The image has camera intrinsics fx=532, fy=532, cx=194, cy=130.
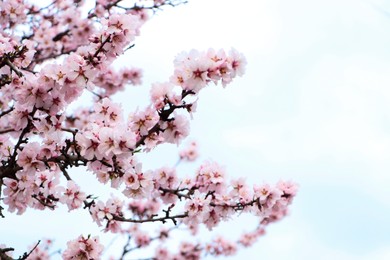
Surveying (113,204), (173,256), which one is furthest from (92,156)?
(173,256)

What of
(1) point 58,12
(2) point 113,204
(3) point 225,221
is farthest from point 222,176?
(1) point 58,12

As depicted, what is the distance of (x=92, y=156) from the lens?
156 inches

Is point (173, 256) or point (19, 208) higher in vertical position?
point (173, 256)

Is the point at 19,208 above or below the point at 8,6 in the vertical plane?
below

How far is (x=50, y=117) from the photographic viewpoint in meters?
4.29

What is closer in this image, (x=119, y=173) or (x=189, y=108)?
(x=189, y=108)

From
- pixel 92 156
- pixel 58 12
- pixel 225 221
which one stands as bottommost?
pixel 92 156

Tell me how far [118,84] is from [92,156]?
6.35 m

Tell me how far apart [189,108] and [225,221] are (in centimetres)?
228

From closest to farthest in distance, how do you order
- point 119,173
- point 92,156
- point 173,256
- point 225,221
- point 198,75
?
point 198,75, point 92,156, point 119,173, point 225,221, point 173,256

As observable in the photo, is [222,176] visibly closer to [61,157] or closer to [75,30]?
[61,157]

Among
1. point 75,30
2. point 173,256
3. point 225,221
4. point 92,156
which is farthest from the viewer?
point 173,256

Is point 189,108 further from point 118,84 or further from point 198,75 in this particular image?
point 118,84

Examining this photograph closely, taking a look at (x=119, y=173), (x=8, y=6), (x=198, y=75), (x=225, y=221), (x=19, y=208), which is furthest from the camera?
(x=8, y=6)
